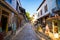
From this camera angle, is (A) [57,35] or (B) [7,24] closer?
(A) [57,35]

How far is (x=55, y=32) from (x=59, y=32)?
0.51 metres

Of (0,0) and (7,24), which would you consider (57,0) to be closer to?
(7,24)

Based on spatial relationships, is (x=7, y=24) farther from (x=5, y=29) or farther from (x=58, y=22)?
(x=58, y=22)

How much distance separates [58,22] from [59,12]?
56.8 inches

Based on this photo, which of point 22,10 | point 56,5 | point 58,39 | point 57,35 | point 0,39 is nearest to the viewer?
point 0,39

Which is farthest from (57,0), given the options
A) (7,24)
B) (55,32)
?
(7,24)

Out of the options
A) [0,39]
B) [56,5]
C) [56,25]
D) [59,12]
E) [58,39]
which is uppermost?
[56,5]

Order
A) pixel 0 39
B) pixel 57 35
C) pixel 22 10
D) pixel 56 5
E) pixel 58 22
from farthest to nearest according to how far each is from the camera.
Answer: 1. pixel 22 10
2. pixel 56 5
3. pixel 58 22
4. pixel 57 35
5. pixel 0 39

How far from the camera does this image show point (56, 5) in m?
12.4

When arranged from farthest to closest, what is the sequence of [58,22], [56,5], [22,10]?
[22,10] → [56,5] → [58,22]

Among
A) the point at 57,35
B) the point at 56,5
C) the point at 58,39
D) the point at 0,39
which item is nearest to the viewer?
the point at 0,39

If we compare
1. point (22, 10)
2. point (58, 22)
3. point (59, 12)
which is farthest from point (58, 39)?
point (22, 10)

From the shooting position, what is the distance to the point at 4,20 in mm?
11562

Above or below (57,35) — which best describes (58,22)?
above
